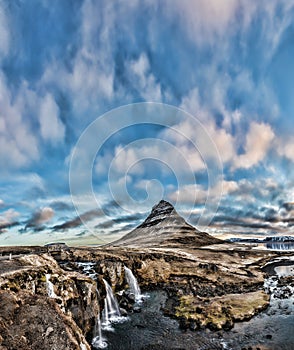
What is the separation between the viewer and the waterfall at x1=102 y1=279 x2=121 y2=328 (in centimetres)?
3981

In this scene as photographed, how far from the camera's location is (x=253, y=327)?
37875mm

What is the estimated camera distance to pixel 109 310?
4231 cm

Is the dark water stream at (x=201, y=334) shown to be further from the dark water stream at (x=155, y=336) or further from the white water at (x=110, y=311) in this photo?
the white water at (x=110, y=311)

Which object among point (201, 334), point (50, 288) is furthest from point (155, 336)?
point (50, 288)

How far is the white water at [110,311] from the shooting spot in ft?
129

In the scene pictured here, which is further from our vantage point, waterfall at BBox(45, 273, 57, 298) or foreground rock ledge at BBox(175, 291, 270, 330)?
foreground rock ledge at BBox(175, 291, 270, 330)

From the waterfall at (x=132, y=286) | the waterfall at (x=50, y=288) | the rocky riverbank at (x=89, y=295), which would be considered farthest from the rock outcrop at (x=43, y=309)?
the waterfall at (x=132, y=286)

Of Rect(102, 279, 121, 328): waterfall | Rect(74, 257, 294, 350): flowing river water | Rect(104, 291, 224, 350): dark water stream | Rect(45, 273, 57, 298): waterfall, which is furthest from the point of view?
Rect(102, 279, 121, 328): waterfall

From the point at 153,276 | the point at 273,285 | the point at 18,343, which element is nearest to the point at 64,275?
the point at 18,343

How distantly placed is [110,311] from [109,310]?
0.68 ft

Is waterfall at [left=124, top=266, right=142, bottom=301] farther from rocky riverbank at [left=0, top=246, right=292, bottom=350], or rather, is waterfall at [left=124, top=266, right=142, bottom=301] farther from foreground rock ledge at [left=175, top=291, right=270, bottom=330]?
foreground rock ledge at [left=175, top=291, right=270, bottom=330]

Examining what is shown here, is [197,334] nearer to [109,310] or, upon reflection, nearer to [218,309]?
[218,309]

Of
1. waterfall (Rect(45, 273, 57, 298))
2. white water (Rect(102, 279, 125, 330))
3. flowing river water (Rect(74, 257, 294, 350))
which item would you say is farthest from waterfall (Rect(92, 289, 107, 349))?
waterfall (Rect(45, 273, 57, 298))

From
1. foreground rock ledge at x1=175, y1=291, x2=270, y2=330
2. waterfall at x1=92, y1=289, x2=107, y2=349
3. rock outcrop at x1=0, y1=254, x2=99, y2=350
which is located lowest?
waterfall at x1=92, y1=289, x2=107, y2=349
